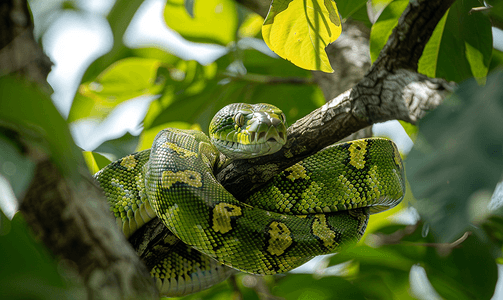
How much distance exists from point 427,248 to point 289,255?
111 centimetres

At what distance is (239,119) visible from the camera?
1793mm

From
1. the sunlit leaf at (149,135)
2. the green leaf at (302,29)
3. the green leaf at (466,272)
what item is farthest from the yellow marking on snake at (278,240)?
the sunlit leaf at (149,135)

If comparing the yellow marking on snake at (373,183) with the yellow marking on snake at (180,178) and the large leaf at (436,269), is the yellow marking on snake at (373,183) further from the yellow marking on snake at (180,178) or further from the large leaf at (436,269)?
the yellow marking on snake at (180,178)

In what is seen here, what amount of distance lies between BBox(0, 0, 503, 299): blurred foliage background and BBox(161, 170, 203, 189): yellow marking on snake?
569mm

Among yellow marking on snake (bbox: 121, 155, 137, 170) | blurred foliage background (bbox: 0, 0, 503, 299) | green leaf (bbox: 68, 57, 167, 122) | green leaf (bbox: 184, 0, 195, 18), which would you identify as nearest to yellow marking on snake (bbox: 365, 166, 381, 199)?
blurred foliage background (bbox: 0, 0, 503, 299)

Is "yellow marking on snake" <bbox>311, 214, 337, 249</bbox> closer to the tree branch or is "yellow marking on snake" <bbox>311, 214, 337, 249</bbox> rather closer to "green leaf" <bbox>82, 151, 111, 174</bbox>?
the tree branch

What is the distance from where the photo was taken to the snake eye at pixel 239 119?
178cm

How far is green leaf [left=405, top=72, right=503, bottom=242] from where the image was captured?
0.58m

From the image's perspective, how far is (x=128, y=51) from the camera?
10.5 ft

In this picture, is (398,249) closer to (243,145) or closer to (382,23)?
→ (243,145)

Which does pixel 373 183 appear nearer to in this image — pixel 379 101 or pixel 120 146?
pixel 379 101

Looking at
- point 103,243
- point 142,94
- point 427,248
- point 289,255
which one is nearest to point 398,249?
point 427,248

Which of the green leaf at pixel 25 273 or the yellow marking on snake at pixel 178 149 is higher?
the green leaf at pixel 25 273

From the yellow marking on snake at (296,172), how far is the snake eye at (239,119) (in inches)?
13.6
